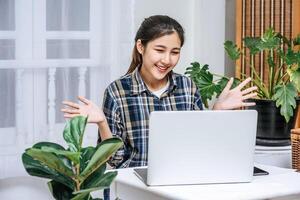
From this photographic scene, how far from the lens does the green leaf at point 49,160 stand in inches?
41.2

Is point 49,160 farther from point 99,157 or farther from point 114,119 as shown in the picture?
point 114,119

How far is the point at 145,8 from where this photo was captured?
3.79 meters

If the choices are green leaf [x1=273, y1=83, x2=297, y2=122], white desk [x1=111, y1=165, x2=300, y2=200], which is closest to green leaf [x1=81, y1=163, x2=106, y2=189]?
white desk [x1=111, y1=165, x2=300, y2=200]

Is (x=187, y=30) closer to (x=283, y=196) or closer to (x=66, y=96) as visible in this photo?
(x=66, y=96)

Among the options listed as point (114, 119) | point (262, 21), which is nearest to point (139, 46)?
point (114, 119)

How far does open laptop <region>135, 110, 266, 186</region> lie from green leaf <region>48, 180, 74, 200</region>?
0.55 meters

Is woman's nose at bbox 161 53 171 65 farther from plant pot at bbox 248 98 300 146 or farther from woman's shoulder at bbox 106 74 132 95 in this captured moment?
plant pot at bbox 248 98 300 146

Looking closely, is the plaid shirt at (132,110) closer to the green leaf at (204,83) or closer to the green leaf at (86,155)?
the green leaf at (204,83)

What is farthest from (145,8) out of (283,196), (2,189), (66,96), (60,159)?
(60,159)

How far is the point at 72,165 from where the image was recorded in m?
1.09

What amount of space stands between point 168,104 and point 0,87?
140cm

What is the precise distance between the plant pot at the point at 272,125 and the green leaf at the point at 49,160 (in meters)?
2.02

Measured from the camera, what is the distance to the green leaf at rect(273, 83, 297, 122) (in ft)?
9.47

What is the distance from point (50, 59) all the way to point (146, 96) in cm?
133
